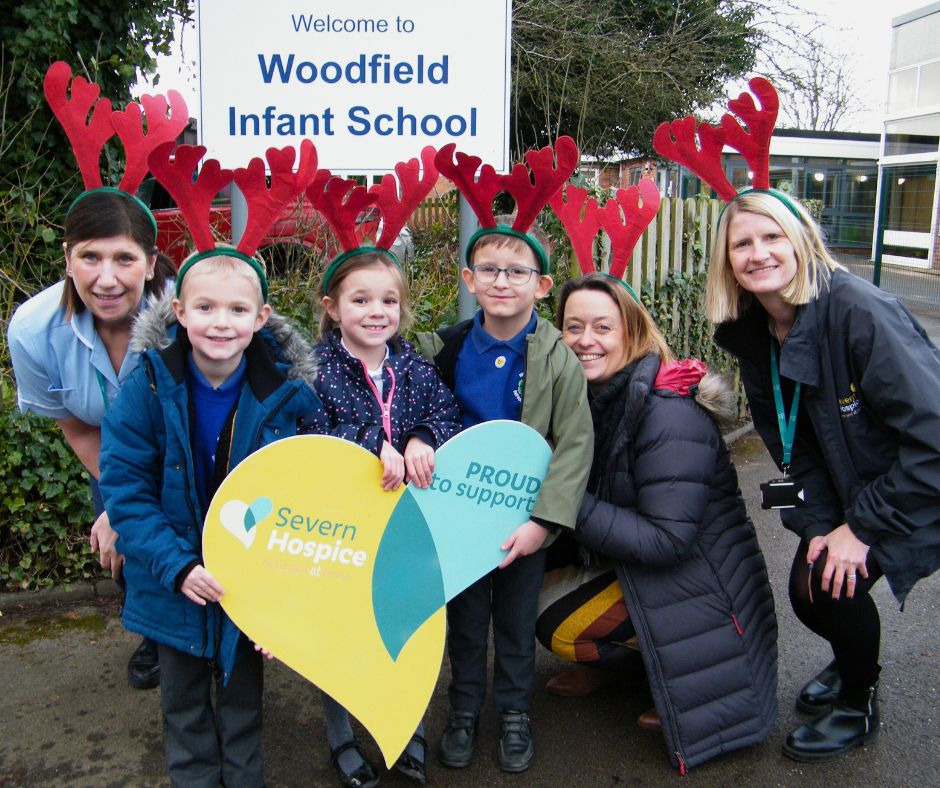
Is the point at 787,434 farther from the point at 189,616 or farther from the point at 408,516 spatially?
the point at 189,616

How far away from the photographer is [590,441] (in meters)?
2.56

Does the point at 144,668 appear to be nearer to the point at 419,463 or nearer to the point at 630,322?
the point at 419,463

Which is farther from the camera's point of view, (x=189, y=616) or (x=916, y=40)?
(x=916, y=40)

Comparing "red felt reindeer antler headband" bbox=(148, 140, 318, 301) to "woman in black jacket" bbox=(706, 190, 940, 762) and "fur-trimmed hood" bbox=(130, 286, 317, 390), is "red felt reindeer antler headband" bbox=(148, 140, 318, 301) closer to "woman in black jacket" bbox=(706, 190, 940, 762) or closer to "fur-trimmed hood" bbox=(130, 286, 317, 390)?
"fur-trimmed hood" bbox=(130, 286, 317, 390)

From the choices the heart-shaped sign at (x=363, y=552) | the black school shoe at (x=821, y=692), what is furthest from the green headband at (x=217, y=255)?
the black school shoe at (x=821, y=692)

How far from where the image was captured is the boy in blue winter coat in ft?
7.00

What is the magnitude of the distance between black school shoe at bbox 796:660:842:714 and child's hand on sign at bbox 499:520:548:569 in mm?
1167

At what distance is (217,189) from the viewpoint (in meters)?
2.27

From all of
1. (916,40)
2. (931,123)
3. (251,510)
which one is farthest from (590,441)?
(916,40)

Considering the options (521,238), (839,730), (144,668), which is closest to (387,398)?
(521,238)

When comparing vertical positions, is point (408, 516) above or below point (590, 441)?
below

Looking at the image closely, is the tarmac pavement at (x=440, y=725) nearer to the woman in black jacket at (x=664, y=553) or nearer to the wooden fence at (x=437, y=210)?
the woman in black jacket at (x=664, y=553)

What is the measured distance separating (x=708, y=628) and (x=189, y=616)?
151 centimetres

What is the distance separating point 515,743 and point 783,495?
1.15m
